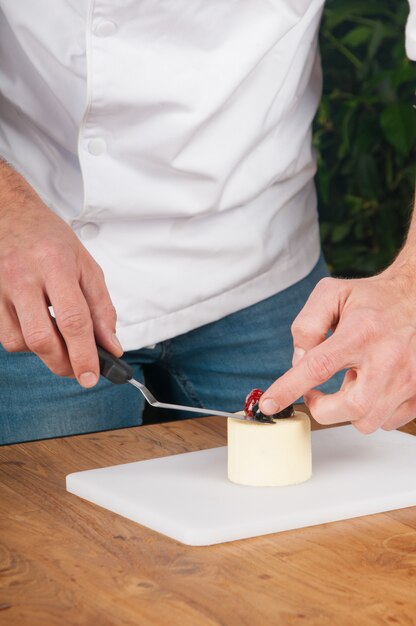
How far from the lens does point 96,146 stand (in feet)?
4.62

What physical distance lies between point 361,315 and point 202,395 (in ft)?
1.70

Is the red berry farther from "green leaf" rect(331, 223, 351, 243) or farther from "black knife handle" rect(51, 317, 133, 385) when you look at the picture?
"green leaf" rect(331, 223, 351, 243)

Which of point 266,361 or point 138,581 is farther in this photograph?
point 266,361

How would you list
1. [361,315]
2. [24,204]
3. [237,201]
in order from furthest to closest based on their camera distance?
[237,201] < [24,204] < [361,315]

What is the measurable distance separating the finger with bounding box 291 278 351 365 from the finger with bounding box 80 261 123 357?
0.20 metres

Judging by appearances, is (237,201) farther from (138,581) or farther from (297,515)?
(138,581)

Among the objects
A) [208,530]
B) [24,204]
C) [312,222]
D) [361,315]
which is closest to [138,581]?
[208,530]

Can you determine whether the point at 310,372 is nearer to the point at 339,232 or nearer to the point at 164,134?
the point at 164,134

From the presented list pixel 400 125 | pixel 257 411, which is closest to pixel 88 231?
pixel 257 411

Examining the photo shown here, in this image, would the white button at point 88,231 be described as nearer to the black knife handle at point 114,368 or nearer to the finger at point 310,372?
the black knife handle at point 114,368

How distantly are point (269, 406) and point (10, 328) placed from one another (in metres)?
0.30

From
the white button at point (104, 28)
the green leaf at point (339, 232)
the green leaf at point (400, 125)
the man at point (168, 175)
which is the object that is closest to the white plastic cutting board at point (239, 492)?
the man at point (168, 175)

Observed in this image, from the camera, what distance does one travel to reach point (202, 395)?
1573 mm

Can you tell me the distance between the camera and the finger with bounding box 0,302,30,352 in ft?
3.83
